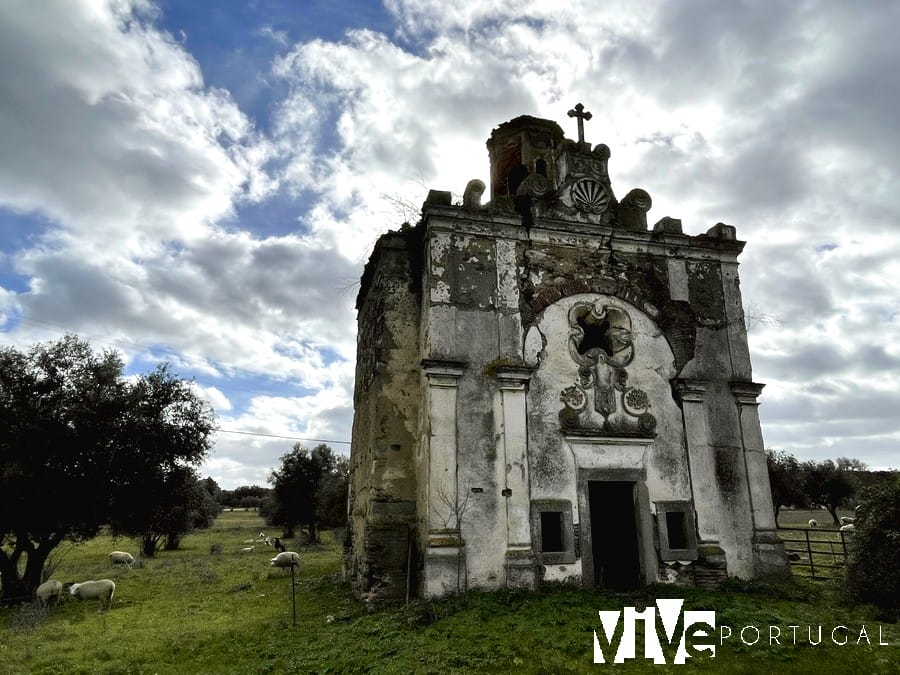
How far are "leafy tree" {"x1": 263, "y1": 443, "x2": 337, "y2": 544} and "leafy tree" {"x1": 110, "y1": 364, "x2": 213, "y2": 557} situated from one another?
15230 millimetres

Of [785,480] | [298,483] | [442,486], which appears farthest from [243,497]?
[442,486]

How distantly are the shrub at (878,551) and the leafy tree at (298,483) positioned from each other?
25743mm

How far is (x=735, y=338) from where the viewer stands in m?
12.7

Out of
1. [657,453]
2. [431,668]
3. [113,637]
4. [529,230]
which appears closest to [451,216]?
[529,230]

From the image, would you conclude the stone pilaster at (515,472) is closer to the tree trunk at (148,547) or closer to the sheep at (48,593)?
the sheep at (48,593)

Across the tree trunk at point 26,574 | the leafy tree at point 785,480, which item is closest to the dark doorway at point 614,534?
the tree trunk at point 26,574

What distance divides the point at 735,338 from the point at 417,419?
22.7 ft

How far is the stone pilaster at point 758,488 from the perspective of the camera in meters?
11.3

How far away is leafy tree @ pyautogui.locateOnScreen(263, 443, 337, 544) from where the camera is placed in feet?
105

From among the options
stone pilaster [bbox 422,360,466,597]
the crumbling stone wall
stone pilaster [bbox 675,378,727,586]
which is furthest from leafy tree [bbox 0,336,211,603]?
stone pilaster [bbox 675,378,727,586]

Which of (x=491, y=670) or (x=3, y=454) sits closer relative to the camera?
(x=491, y=670)

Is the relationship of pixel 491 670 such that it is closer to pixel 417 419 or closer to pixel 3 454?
pixel 417 419

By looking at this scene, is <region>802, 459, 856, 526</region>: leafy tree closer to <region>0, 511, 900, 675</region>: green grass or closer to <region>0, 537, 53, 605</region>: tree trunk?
<region>0, 511, 900, 675</region>: green grass

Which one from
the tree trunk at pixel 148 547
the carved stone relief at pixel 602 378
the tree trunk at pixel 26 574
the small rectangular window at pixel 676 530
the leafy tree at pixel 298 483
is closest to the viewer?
the small rectangular window at pixel 676 530
